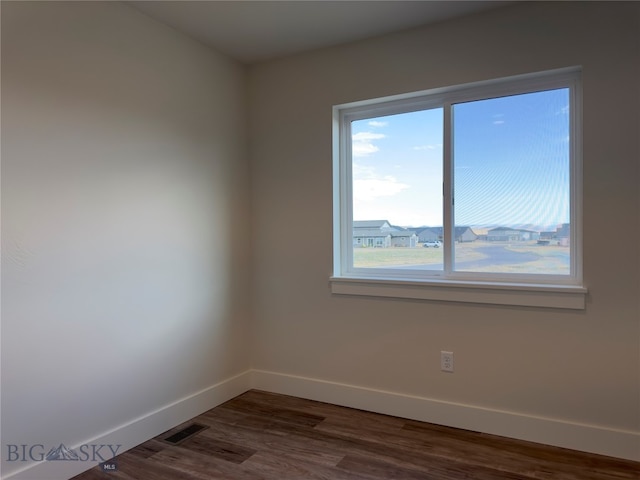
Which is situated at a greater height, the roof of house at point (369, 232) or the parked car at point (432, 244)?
the roof of house at point (369, 232)

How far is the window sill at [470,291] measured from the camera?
2.23m

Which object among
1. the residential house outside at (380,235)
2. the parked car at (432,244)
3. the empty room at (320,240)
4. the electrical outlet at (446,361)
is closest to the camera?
the empty room at (320,240)

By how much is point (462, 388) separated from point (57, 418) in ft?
7.00

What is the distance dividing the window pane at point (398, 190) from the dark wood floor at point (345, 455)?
1.01 m

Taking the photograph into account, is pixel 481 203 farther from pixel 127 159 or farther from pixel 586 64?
pixel 127 159

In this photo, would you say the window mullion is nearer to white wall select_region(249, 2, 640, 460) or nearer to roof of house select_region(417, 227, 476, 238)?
roof of house select_region(417, 227, 476, 238)

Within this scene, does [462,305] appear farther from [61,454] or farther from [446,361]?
[61,454]

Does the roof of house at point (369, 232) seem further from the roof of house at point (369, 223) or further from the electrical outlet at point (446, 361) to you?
the electrical outlet at point (446, 361)

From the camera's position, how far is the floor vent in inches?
94.5

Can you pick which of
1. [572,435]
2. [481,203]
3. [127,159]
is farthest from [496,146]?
[127,159]

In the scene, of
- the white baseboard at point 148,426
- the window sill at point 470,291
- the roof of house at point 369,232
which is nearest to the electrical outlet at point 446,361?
the window sill at point 470,291

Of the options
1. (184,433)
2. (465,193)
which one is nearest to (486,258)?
(465,193)

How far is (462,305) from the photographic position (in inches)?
98.3

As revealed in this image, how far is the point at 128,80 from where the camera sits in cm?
232
